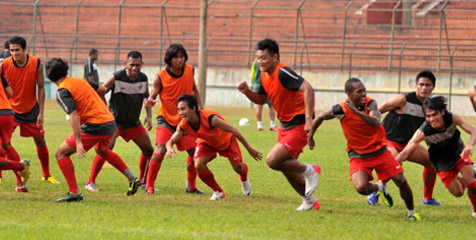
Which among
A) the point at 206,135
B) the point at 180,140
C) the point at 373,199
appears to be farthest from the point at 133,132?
the point at 373,199

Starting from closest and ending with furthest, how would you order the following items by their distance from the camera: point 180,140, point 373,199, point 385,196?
1. point 385,196
2. point 373,199
3. point 180,140

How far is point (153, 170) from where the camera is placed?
10.3 meters

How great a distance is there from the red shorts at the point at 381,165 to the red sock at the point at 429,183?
1.43 meters

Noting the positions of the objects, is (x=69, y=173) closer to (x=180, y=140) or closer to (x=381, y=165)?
(x=180, y=140)

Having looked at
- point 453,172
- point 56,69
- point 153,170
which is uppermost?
point 56,69

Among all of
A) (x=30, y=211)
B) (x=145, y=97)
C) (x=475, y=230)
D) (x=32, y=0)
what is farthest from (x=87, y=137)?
(x=32, y=0)

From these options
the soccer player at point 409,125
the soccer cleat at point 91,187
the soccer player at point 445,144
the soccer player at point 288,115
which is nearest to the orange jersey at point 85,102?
the soccer cleat at point 91,187

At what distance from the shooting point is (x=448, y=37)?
108 ft

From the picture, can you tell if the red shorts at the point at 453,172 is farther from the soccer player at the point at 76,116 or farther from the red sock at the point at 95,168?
the red sock at the point at 95,168

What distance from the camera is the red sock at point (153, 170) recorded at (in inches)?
402

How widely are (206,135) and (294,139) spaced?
123 centimetres

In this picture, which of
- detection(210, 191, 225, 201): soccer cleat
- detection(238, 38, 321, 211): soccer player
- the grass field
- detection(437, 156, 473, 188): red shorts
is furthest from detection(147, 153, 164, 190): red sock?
detection(437, 156, 473, 188): red shorts

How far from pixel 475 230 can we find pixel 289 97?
8.12 feet

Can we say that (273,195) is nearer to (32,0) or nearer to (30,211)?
(30,211)
